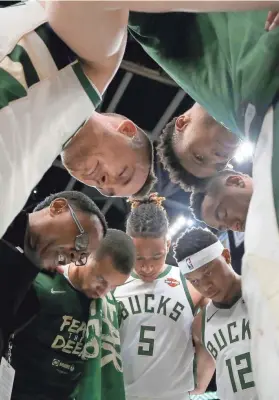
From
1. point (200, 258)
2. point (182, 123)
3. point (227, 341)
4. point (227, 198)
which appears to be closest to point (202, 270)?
point (200, 258)

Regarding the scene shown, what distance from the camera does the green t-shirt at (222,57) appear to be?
0.85 m

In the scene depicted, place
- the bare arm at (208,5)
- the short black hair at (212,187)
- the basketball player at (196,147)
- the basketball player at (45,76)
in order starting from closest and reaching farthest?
the bare arm at (208,5) < the basketball player at (45,76) < the basketball player at (196,147) < the short black hair at (212,187)

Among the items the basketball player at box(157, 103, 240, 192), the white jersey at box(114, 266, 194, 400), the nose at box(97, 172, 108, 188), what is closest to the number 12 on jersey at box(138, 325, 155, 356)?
the white jersey at box(114, 266, 194, 400)

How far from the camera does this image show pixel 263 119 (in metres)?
0.84

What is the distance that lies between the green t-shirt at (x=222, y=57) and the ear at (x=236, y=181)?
27.5 inches

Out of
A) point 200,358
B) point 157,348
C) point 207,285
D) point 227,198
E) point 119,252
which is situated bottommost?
point 200,358

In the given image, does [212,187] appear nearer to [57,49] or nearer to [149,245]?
[149,245]

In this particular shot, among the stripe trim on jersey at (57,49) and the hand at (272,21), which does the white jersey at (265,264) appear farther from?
the stripe trim on jersey at (57,49)

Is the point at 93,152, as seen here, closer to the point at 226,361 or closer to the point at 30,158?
the point at 30,158

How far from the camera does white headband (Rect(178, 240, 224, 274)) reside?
6.85 feet

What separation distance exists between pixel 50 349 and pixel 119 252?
15.2 inches

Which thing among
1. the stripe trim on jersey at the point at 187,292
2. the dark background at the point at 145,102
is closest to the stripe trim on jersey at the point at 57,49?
the stripe trim on jersey at the point at 187,292

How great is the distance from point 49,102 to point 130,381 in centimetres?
142

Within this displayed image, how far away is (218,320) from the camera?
1.99 metres
